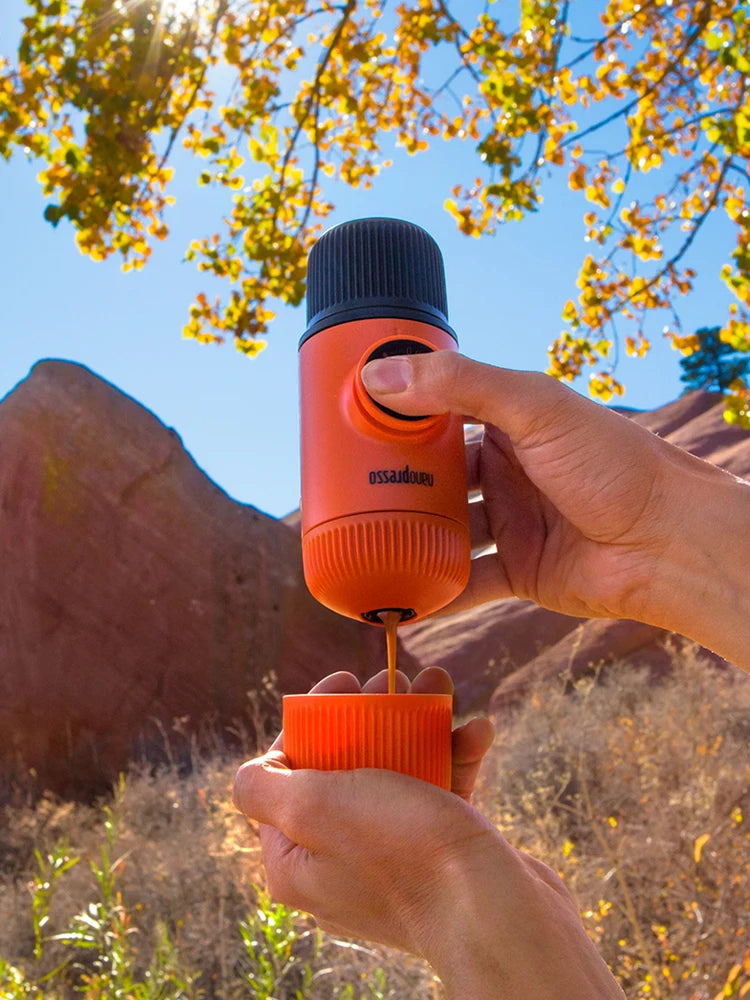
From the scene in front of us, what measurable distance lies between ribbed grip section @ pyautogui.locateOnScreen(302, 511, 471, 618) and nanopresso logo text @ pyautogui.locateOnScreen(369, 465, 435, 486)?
49mm

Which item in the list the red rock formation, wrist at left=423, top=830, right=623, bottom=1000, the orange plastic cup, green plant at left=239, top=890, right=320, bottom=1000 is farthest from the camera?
the red rock formation

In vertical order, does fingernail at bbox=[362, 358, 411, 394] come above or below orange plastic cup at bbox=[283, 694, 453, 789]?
above

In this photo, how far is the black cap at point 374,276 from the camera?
1.31m

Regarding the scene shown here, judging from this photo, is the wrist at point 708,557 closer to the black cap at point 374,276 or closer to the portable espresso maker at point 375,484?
the portable espresso maker at point 375,484

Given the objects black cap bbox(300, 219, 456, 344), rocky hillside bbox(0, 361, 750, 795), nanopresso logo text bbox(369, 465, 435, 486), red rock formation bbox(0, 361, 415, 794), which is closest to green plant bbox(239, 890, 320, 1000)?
nanopresso logo text bbox(369, 465, 435, 486)

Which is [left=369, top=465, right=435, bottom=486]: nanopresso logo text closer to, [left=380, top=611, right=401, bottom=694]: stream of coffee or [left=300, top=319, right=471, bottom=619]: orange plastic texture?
[left=300, top=319, right=471, bottom=619]: orange plastic texture

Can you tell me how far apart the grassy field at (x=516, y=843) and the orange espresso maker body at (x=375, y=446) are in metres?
1.25

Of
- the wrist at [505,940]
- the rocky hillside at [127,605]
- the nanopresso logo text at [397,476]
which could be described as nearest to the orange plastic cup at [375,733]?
the wrist at [505,940]

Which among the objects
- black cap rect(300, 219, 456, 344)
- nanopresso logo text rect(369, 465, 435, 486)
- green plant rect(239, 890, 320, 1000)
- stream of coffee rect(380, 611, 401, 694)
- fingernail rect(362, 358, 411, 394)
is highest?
black cap rect(300, 219, 456, 344)

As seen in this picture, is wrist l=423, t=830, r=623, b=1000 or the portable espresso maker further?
the portable espresso maker

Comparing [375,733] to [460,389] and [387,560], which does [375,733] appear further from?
[460,389]

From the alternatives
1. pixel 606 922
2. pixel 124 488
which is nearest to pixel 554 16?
pixel 606 922

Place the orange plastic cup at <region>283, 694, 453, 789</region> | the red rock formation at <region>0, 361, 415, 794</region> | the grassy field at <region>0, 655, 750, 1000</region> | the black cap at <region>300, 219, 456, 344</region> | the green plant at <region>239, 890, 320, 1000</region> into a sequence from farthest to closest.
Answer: the red rock formation at <region>0, 361, 415, 794</region>, the grassy field at <region>0, 655, 750, 1000</region>, the green plant at <region>239, 890, 320, 1000</region>, the black cap at <region>300, 219, 456, 344</region>, the orange plastic cup at <region>283, 694, 453, 789</region>

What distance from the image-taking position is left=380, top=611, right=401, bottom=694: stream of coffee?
1.32m
